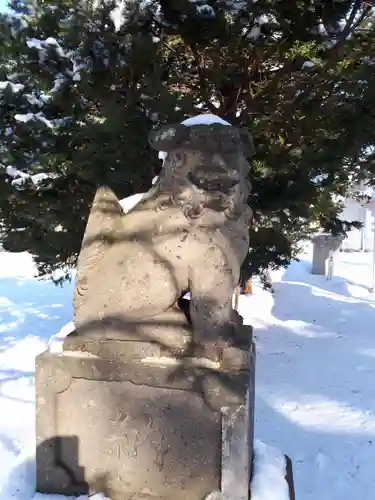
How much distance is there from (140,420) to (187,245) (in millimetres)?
749

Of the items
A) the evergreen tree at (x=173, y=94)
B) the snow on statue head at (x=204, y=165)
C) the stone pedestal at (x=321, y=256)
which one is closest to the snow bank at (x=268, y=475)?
the snow on statue head at (x=204, y=165)

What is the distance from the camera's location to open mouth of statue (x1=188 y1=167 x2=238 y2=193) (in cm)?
202

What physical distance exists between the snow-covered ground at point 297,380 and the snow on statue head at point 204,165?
1231mm

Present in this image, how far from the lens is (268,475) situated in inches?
89.7

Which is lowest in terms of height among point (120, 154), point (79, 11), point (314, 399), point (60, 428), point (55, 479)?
point (314, 399)

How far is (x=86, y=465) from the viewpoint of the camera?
2.15 metres

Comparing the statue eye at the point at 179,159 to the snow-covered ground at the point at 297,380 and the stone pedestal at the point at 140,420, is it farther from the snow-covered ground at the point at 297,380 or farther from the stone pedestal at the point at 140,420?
the snow-covered ground at the point at 297,380

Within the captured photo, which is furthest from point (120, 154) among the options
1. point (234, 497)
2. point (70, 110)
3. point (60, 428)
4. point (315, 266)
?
point (315, 266)

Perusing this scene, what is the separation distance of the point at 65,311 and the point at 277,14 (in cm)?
562

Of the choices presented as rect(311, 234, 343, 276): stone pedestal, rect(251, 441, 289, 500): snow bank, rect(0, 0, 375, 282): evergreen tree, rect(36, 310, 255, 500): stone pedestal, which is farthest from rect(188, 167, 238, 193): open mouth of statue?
rect(311, 234, 343, 276): stone pedestal

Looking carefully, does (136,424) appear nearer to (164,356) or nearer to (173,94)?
(164,356)

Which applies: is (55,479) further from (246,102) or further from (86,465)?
(246,102)

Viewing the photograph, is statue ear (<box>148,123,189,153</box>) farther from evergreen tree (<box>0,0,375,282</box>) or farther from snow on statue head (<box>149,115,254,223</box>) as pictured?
evergreen tree (<box>0,0,375,282</box>)

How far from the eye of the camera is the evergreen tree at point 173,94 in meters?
3.59
